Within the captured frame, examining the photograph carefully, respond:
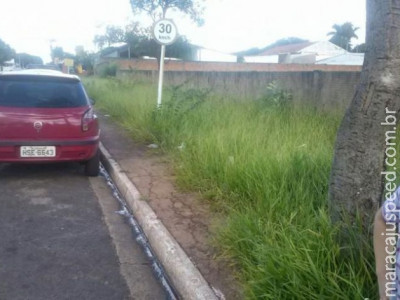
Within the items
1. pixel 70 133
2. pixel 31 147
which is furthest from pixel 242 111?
pixel 31 147

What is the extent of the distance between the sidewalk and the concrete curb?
0.22ft

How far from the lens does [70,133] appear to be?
5.31 meters

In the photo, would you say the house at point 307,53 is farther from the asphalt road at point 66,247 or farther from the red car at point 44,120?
the asphalt road at point 66,247

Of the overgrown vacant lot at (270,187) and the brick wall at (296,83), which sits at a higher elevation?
the brick wall at (296,83)

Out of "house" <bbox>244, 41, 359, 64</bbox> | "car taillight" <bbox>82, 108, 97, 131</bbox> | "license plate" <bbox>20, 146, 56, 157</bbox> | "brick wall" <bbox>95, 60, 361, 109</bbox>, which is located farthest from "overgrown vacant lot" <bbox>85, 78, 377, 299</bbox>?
"house" <bbox>244, 41, 359, 64</bbox>

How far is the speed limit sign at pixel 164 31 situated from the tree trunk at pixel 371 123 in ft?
19.7

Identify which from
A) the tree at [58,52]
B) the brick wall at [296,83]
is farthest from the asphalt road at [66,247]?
the tree at [58,52]

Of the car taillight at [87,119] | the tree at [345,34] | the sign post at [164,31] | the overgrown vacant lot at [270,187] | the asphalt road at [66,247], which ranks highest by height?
the tree at [345,34]

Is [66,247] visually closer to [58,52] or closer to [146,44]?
[146,44]

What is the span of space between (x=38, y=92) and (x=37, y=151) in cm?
84

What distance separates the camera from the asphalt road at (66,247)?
2.90m

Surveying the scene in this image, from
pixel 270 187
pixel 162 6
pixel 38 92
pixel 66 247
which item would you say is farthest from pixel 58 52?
pixel 270 187

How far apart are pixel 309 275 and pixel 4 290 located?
7.02ft

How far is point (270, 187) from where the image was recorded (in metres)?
3.59
